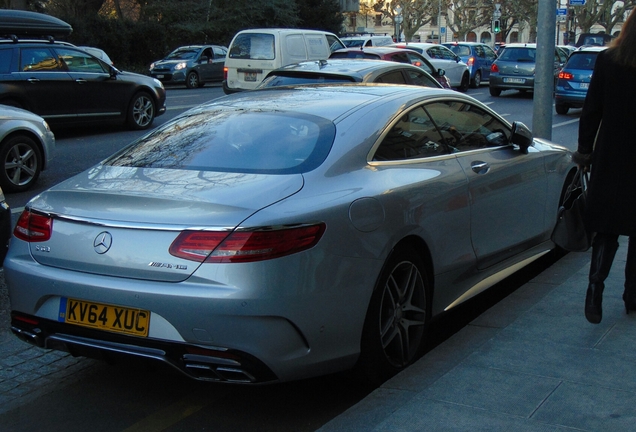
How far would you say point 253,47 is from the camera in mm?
18703

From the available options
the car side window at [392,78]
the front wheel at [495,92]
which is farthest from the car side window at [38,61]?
the front wheel at [495,92]

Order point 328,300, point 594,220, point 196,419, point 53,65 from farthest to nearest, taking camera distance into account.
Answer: point 53,65 < point 594,220 < point 196,419 < point 328,300

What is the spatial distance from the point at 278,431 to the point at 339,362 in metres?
0.42

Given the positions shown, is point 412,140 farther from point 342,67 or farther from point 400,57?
point 400,57

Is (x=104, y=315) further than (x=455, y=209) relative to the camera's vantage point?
No

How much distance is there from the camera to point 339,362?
12.8 ft

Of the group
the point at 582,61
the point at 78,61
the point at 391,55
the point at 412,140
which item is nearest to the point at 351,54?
the point at 391,55

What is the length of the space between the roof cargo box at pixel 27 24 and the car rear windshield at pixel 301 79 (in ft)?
20.4

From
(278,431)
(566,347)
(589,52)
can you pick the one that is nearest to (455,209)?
(566,347)

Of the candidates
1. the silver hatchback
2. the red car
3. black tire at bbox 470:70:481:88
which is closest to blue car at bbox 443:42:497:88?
black tire at bbox 470:70:481:88

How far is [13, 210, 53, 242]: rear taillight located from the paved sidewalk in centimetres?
155

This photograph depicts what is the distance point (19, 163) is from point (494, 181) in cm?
652

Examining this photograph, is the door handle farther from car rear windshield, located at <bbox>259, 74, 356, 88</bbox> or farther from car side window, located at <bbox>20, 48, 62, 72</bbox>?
car side window, located at <bbox>20, 48, 62, 72</bbox>

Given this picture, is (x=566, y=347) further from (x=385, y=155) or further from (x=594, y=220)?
(x=385, y=155)
